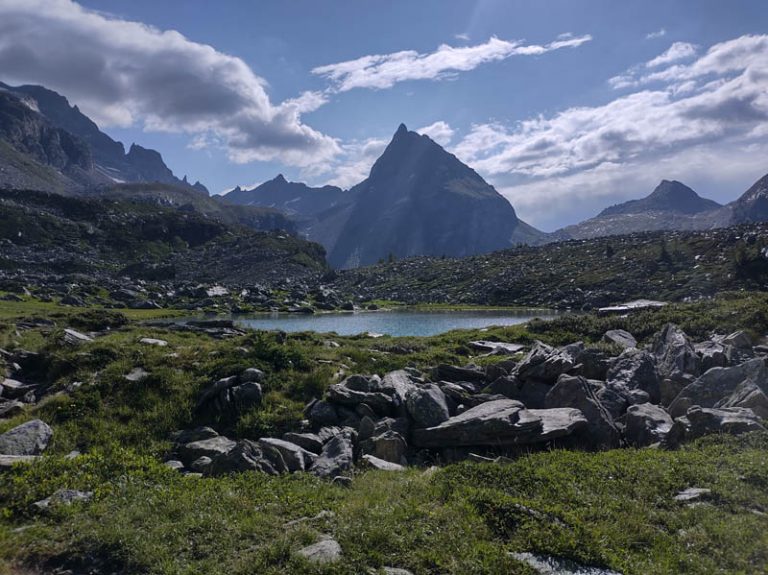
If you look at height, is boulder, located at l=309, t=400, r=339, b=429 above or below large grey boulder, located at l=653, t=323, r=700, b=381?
below

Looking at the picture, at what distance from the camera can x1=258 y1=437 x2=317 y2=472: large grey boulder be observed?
1498 centimetres

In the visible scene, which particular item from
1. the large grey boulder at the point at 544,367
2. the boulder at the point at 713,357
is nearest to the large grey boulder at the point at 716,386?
the boulder at the point at 713,357

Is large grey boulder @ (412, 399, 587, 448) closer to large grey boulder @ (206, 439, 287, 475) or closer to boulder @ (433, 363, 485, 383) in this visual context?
large grey boulder @ (206, 439, 287, 475)

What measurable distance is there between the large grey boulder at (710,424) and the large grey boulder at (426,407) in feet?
23.9

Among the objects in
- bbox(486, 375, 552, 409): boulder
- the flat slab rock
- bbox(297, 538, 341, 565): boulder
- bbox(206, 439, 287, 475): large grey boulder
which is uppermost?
bbox(486, 375, 552, 409): boulder

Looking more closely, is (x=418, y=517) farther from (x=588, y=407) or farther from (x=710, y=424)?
(x=710, y=424)

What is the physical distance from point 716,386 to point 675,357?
155 inches

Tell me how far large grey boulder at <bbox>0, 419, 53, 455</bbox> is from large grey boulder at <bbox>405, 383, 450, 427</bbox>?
11.9 metres

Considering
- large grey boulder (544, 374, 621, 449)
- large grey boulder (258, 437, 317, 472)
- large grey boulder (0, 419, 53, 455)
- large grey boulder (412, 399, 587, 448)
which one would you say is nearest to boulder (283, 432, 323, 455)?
large grey boulder (258, 437, 317, 472)

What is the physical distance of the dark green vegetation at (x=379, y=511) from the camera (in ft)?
30.6

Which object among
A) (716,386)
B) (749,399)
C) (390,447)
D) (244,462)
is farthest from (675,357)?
(244,462)

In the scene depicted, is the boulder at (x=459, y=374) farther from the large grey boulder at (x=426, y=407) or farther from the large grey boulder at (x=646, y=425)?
the large grey boulder at (x=646, y=425)

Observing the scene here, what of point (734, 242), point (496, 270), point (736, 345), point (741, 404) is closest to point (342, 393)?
point (741, 404)

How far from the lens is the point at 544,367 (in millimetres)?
21531
